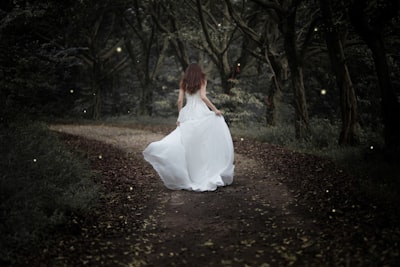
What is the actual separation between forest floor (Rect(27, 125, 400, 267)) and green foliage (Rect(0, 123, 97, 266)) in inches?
10.3

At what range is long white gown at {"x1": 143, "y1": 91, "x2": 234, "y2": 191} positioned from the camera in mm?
8852

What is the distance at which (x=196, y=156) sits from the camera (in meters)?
9.12

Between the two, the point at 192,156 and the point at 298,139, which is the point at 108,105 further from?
the point at 192,156

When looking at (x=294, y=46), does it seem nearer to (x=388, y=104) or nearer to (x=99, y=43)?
(x=388, y=104)

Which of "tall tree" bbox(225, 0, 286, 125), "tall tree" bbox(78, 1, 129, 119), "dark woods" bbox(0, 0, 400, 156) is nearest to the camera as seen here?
"dark woods" bbox(0, 0, 400, 156)

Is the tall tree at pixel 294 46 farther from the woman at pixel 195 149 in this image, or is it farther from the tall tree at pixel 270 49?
the woman at pixel 195 149

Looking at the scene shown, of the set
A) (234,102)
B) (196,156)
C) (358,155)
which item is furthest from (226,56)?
(196,156)

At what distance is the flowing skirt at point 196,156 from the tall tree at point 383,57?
3511 mm

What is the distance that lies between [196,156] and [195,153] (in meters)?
0.08

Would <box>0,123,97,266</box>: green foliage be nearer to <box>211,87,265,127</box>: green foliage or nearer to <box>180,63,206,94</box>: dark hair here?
<box>180,63,206,94</box>: dark hair

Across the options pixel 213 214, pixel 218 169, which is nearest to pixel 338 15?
pixel 218 169

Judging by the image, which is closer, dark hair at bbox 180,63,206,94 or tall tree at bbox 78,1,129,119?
dark hair at bbox 180,63,206,94

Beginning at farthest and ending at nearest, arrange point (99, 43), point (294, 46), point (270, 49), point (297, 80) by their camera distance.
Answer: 1. point (99, 43)
2. point (270, 49)
3. point (297, 80)
4. point (294, 46)

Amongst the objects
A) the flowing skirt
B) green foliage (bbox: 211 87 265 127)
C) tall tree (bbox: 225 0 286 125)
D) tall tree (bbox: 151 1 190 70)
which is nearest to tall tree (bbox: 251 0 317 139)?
tall tree (bbox: 225 0 286 125)
